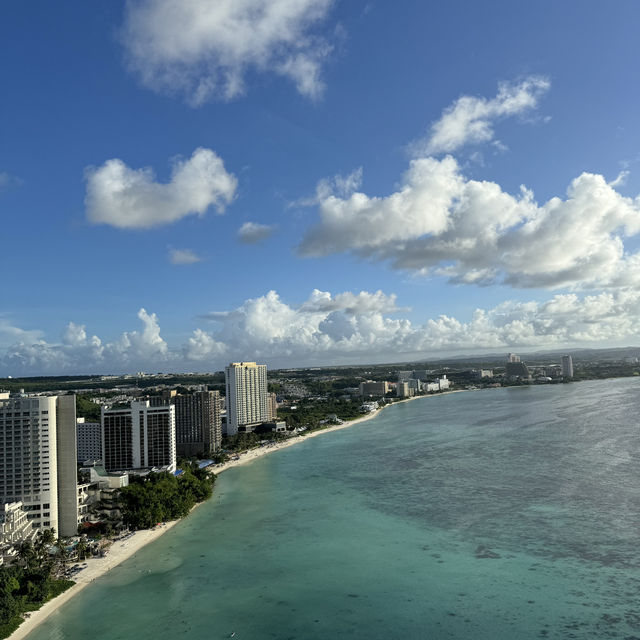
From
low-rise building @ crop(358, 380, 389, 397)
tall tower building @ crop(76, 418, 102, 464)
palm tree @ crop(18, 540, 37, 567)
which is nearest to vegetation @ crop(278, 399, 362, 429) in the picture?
low-rise building @ crop(358, 380, 389, 397)

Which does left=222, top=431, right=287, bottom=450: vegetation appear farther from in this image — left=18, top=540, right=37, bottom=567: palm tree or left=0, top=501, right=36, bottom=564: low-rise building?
left=18, top=540, right=37, bottom=567: palm tree

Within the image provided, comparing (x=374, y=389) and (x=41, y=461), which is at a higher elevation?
(x=41, y=461)

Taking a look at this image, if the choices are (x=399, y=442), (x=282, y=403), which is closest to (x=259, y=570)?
(x=399, y=442)

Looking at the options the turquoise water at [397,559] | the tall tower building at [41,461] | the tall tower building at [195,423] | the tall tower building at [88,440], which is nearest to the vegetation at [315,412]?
the tall tower building at [195,423]

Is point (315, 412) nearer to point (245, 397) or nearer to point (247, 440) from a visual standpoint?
point (245, 397)

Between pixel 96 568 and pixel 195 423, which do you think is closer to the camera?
pixel 96 568

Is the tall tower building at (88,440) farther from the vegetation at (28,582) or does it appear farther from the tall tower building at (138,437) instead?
the vegetation at (28,582)

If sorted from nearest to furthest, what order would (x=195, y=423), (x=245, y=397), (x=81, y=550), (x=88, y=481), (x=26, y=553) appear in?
(x=26, y=553) → (x=81, y=550) → (x=88, y=481) → (x=195, y=423) → (x=245, y=397)

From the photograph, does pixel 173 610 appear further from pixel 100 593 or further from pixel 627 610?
pixel 627 610

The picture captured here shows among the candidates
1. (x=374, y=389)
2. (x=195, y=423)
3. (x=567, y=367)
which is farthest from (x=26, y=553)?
(x=567, y=367)
